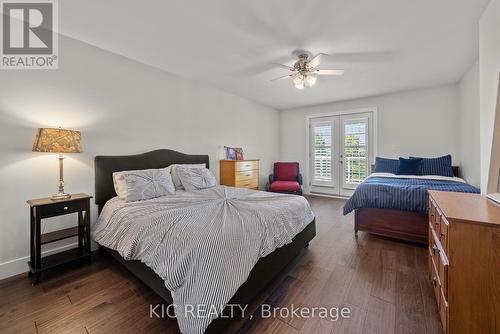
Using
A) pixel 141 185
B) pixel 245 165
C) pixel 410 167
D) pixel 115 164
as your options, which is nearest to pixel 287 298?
pixel 141 185

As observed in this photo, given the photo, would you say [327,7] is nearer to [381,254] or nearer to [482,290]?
[482,290]

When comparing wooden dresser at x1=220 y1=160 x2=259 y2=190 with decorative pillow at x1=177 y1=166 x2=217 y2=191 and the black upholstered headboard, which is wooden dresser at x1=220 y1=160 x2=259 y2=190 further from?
the black upholstered headboard

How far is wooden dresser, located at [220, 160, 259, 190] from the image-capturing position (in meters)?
3.85

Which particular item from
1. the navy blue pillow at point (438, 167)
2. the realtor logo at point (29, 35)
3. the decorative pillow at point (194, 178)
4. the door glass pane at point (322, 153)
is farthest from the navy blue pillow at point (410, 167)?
the realtor logo at point (29, 35)

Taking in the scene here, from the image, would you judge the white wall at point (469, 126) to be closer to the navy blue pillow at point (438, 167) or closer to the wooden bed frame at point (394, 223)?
the navy blue pillow at point (438, 167)

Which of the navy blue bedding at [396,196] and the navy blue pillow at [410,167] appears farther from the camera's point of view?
the navy blue pillow at [410,167]

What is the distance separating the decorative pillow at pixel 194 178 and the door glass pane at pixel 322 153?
3399mm

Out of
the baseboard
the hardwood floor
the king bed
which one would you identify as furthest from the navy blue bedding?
the baseboard

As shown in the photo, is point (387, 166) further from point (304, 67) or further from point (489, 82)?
point (304, 67)

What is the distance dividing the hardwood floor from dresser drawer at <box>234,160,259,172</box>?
1.99 metres

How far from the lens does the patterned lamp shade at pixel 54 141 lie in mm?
1880

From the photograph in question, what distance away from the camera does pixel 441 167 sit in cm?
358

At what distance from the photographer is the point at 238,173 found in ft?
12.8

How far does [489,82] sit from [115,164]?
3.81 m
